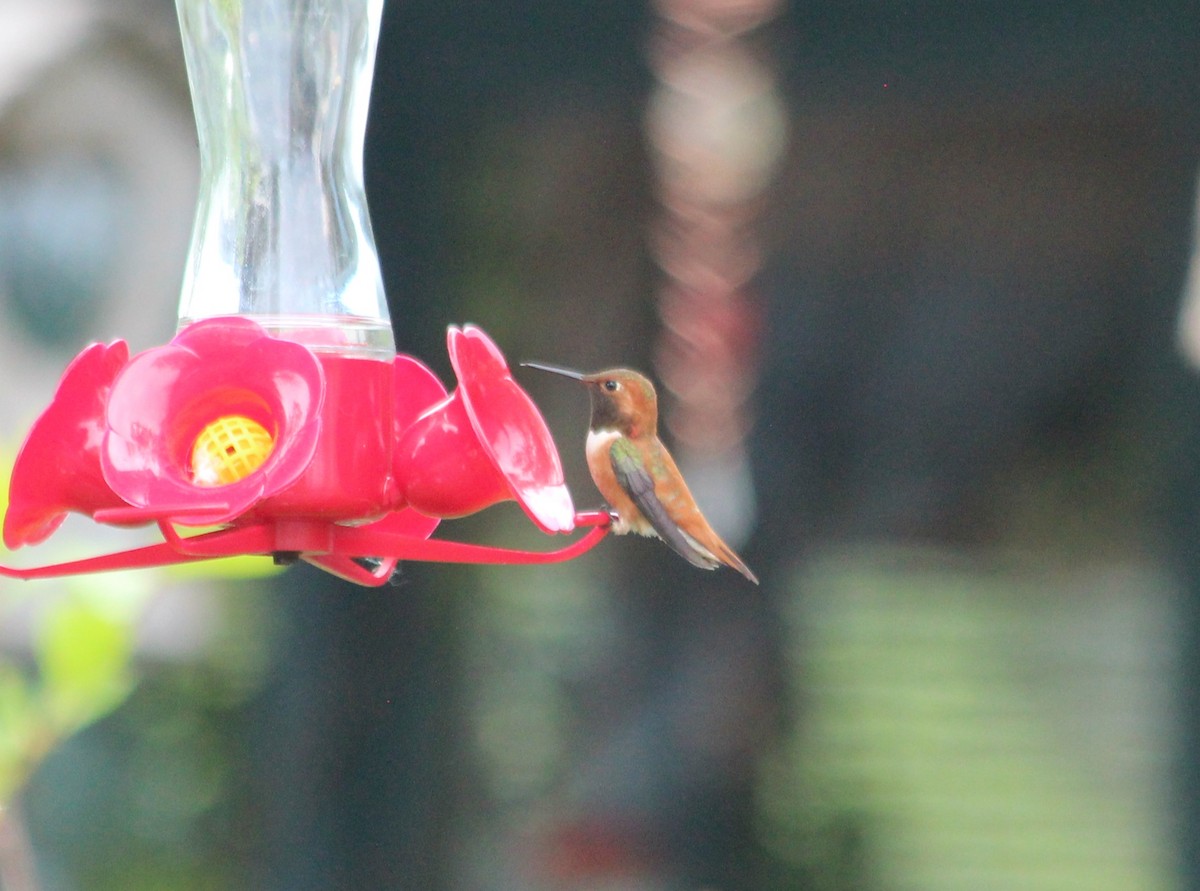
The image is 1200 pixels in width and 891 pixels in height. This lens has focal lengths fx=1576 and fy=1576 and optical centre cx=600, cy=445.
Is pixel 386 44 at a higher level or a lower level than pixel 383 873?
higher

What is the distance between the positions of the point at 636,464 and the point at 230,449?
81 cm

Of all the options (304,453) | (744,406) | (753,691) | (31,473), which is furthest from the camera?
(753,691)

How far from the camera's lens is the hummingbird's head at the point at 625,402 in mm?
2342

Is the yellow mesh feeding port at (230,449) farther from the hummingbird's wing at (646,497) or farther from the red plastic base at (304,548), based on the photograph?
the hummingbird's wing at (646,497)

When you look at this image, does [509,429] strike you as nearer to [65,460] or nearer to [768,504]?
[65,460]

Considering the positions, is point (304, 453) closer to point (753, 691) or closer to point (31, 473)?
point (31, 473)

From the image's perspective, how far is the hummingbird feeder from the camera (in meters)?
1.52

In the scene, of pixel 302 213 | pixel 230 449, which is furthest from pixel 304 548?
pixel 302 213

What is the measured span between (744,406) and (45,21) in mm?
2163

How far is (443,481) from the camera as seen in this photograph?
1.66m

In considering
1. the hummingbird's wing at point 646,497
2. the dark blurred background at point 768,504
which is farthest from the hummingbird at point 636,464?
the dark blurred background at point 768,504

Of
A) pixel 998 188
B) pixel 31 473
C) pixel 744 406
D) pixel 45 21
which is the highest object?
pixel 45 21

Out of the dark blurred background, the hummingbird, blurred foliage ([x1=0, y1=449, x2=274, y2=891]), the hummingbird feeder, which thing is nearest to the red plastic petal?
the hummingbird feeder

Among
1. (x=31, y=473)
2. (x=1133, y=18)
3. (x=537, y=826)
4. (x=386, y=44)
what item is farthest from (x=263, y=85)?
(x=537, y=826)
